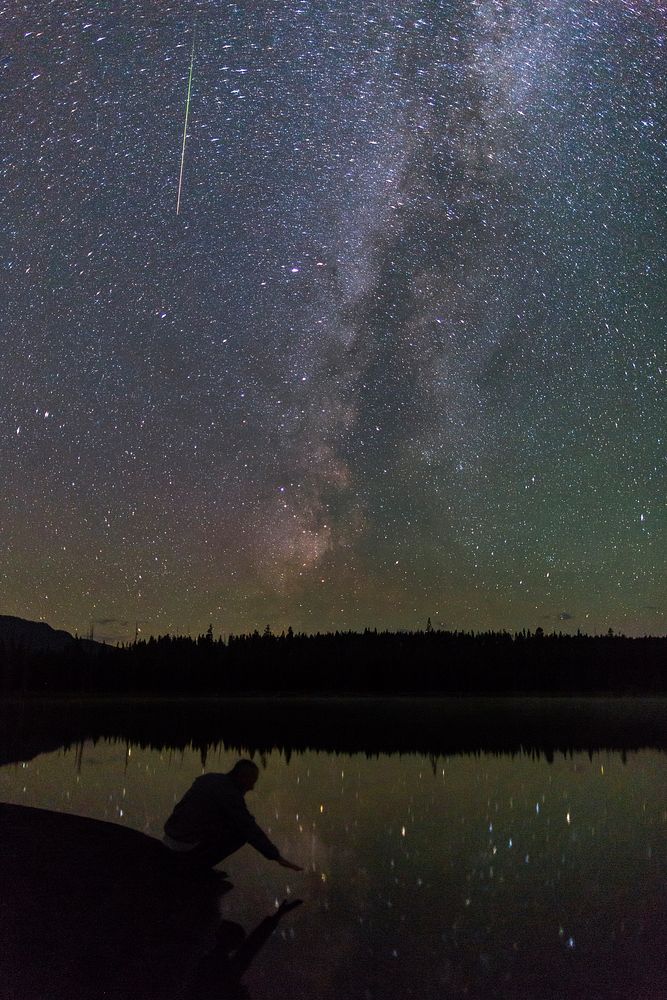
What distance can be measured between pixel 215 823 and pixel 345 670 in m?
106

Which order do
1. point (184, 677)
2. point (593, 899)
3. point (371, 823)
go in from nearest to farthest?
point (593, 899), point (371, 823), point (184, 677)

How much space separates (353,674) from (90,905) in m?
105

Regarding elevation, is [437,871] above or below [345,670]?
above

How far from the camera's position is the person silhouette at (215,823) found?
8648 millimetres

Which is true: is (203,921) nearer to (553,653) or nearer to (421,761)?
(421,761)

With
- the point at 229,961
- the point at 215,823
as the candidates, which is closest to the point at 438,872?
the point at 215,823

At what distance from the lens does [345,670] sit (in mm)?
112625

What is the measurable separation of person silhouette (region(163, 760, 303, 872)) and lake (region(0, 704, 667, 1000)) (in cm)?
65

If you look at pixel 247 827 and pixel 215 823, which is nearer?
pixel 247 827

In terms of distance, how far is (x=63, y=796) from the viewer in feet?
63.8

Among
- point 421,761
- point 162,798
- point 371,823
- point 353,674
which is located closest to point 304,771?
point 421,761

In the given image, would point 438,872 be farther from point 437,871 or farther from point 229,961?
point 229,961

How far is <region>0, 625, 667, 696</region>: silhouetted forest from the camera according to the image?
109m

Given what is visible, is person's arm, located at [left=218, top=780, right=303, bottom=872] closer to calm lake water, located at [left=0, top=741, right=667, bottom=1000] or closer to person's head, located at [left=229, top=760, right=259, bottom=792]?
person's head, located at [left=229, top=760, right=259, bottom=792]
